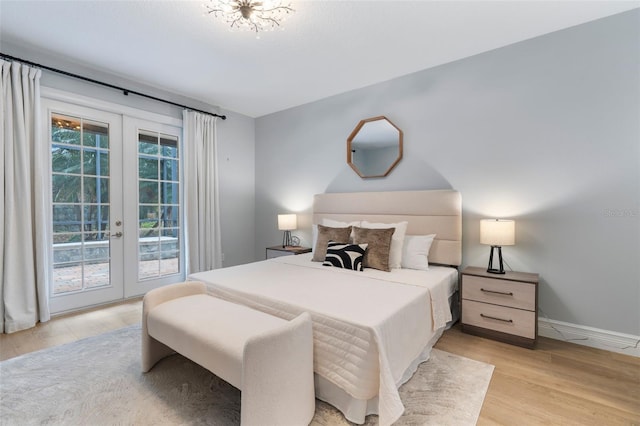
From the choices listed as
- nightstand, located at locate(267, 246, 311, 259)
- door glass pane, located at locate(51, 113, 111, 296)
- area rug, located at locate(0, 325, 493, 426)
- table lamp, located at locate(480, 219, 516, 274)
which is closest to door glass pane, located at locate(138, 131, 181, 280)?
door glass pane, located at locate(51, 113, 111, 296)

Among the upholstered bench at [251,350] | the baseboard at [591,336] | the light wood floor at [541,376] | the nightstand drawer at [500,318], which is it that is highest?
the upholstered bench at [251,350]

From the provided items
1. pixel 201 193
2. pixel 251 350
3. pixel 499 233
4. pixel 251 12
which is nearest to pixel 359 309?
pixel 251 350

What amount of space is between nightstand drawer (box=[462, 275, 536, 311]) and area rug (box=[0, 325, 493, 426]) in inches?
23.0

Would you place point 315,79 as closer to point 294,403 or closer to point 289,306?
point 289,306

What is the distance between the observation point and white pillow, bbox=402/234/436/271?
2.81 m

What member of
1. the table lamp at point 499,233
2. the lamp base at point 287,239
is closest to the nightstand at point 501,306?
the table lamp at point 499,233

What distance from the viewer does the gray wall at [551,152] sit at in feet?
7.54

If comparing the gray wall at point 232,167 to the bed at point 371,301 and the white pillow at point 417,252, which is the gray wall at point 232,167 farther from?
the white pillow at point 417,252

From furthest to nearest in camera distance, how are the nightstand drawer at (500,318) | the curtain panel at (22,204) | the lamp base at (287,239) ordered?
the lamp base at (287,239) → the curtain panel at (22,204) → the nightstand drawer at (500,318)

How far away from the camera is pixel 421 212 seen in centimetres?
311

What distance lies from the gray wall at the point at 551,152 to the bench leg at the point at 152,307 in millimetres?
2443

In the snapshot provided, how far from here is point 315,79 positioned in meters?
3.48

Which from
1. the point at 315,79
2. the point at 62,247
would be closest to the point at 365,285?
the point at 315,79

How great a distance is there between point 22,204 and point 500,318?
4398 millimetres
